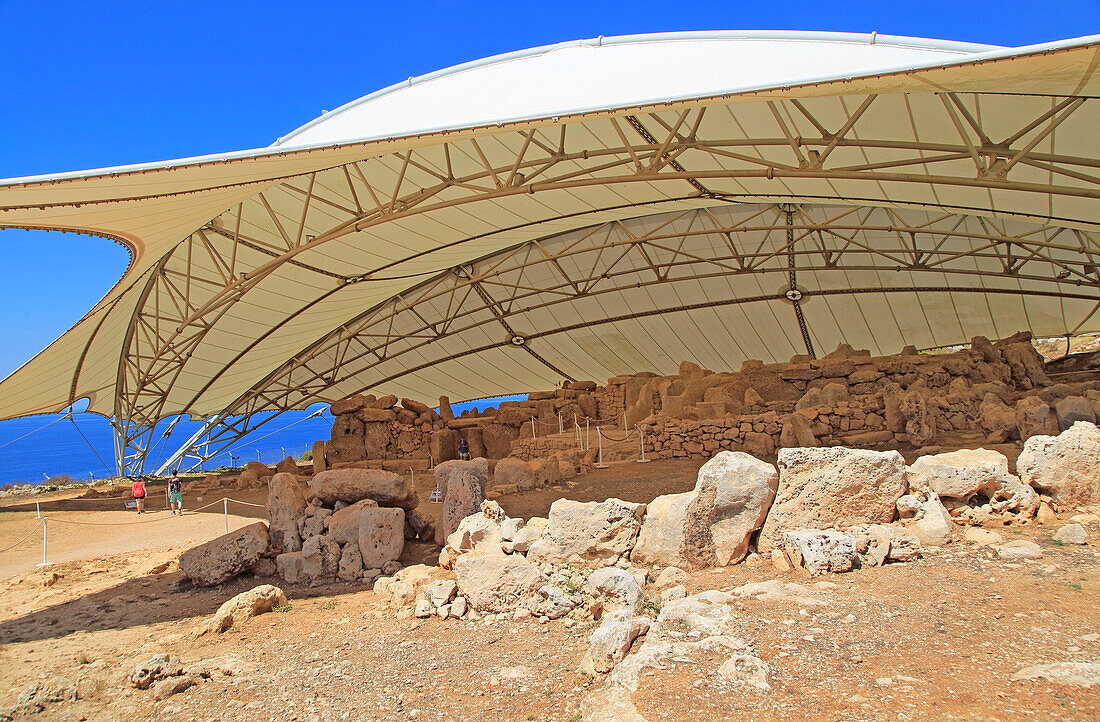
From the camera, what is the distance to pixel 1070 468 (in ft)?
28.1

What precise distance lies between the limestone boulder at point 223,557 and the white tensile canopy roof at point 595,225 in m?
5.38

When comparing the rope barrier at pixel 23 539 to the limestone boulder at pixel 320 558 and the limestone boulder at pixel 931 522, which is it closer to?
the limestone boulder at pixel 320 558

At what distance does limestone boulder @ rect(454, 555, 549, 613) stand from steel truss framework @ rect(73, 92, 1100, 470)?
6080mm

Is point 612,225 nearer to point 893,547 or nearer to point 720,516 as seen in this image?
point 720,516

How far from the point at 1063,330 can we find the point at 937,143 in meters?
15.3

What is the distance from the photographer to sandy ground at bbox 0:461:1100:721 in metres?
5.10

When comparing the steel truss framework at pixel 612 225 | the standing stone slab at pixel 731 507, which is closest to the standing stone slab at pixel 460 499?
the standing stone slab at pixel 731 507

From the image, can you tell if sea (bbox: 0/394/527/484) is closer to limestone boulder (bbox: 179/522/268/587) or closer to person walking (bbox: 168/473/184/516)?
person walking (bbox: 168/473/184/516)

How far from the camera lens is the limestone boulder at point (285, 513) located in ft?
37.9

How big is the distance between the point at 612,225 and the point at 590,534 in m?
13.3

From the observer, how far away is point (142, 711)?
261 inches

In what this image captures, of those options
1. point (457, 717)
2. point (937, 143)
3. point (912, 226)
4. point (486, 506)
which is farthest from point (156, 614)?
point (912, 226)

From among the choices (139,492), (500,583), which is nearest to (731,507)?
(500,583)

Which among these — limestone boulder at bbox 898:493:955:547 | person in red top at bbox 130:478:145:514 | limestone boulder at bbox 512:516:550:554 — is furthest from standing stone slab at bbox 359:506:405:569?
person in red top at bbox 130:478:145:514
